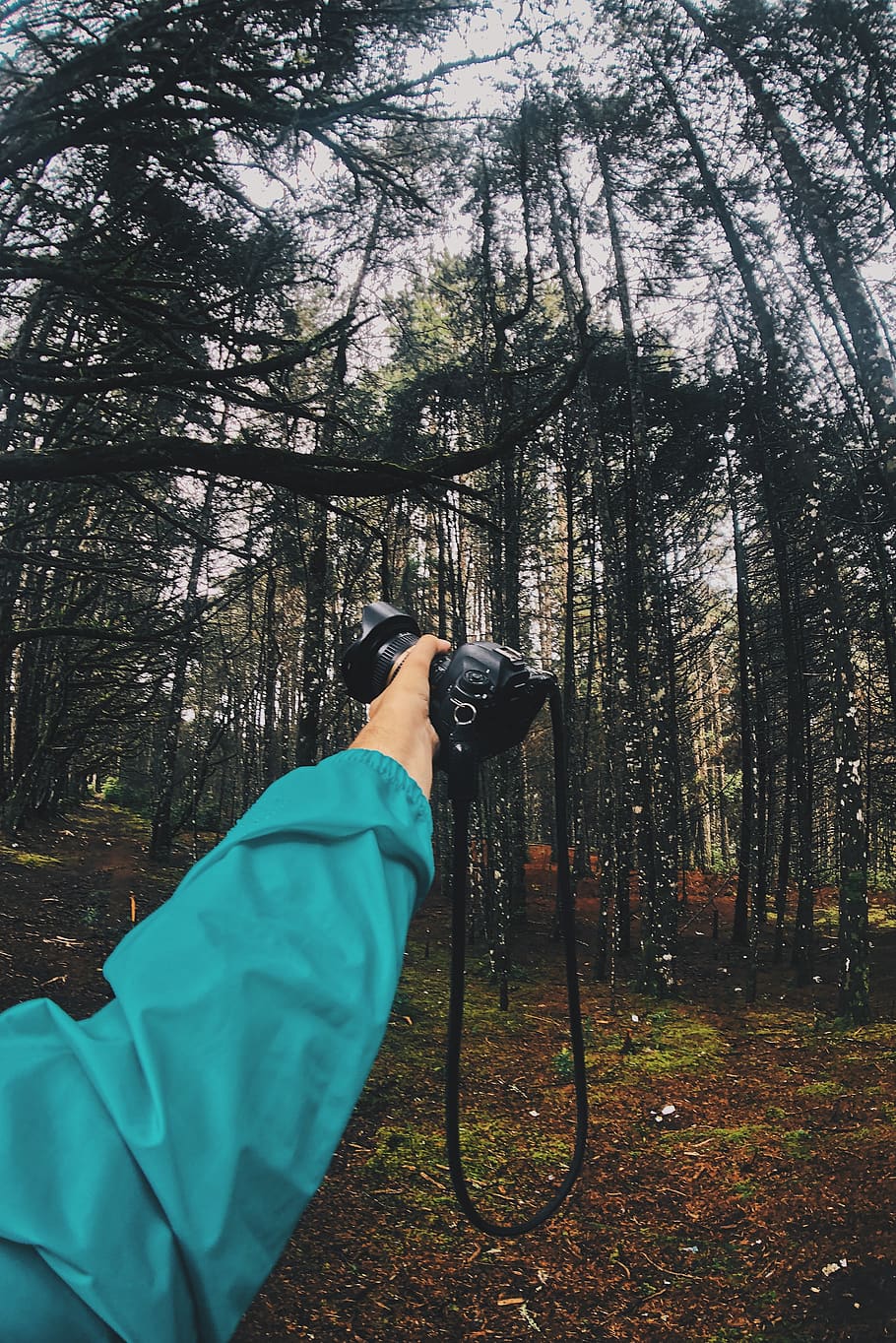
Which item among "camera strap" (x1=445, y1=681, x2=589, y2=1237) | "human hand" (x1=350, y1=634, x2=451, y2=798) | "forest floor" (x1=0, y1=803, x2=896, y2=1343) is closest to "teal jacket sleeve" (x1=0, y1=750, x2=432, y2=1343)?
"human hand" (x1=350, y1=634, x2=451, y2=798)

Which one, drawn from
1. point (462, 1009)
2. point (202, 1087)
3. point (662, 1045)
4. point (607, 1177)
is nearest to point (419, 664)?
point (462, 1009)

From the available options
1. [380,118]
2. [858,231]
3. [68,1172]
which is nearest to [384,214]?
[380,118]

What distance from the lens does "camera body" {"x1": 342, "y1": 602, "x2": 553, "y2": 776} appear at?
3.62 ft

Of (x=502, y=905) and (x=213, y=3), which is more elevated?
(x=213, y=3)

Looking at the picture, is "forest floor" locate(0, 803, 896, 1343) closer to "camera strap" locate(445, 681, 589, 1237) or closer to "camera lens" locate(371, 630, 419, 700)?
"camera strap" locate(445, 681, 589, 1237)

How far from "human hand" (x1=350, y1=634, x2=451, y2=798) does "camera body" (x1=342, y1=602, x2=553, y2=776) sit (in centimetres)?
4

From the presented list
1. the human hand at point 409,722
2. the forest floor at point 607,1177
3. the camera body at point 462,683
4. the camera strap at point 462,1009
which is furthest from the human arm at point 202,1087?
the forest floor at point 607,1177

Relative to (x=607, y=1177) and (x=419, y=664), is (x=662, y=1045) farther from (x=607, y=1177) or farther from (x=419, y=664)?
(x=419, y=664)

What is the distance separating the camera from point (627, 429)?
1169cm

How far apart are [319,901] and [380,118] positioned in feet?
15.1

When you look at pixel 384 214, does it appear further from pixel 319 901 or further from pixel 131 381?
pixel 319 901

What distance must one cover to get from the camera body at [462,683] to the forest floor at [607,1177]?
12.5ft

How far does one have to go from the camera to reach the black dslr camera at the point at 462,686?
1.10m

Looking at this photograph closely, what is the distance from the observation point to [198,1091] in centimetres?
46
